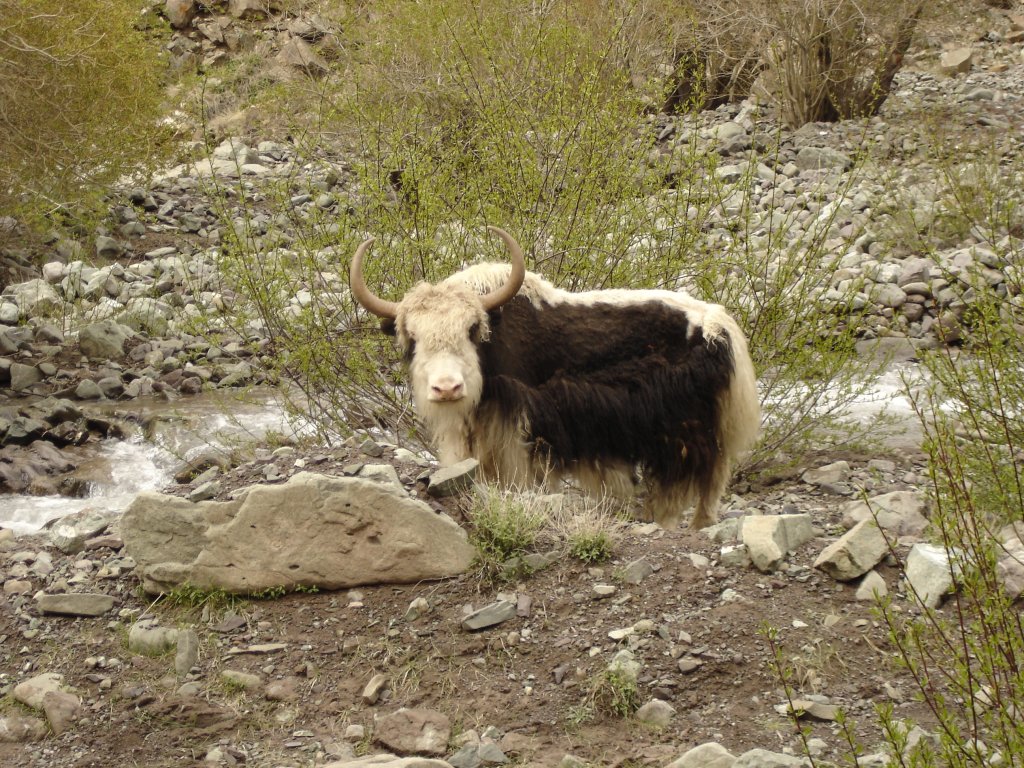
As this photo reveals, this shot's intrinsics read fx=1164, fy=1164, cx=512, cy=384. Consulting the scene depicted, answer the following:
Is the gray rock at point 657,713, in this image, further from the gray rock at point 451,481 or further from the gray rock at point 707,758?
the gray rock at point 451,481

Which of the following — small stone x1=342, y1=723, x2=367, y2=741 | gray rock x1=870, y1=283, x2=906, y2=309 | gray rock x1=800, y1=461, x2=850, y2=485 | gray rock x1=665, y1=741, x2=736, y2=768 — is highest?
gray rock x1=665, y1=741, x2=736, y2=768

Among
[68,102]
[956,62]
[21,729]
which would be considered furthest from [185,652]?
[956,62]

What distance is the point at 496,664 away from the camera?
4406 millimetres

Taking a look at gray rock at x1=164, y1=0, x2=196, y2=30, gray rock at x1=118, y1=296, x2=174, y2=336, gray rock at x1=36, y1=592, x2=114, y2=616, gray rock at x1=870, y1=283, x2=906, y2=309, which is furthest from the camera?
gray rock at x1=164, y1=0, x2=196, y2=30

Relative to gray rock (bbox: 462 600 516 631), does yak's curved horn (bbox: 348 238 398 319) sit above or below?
above

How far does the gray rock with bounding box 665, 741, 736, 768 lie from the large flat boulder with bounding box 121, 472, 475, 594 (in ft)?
5.11

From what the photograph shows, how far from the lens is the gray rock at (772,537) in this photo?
4.75 meters

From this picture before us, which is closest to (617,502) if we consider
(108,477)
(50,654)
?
(50,654)

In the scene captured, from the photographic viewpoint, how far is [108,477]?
30.6 ft

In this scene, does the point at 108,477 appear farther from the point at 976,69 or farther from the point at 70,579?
the point at 976,69

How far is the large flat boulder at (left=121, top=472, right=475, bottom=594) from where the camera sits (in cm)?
488

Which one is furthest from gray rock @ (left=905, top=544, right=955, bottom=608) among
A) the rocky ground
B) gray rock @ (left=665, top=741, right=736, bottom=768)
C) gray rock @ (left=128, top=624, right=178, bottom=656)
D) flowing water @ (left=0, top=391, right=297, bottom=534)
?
flowing water @ (left=0, top=391, right=297, bottom=534)

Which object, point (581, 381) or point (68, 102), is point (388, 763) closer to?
point (581, 381)

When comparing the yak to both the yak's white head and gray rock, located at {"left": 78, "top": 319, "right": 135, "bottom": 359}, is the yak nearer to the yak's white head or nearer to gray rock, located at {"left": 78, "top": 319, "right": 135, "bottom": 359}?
the yak's white head
